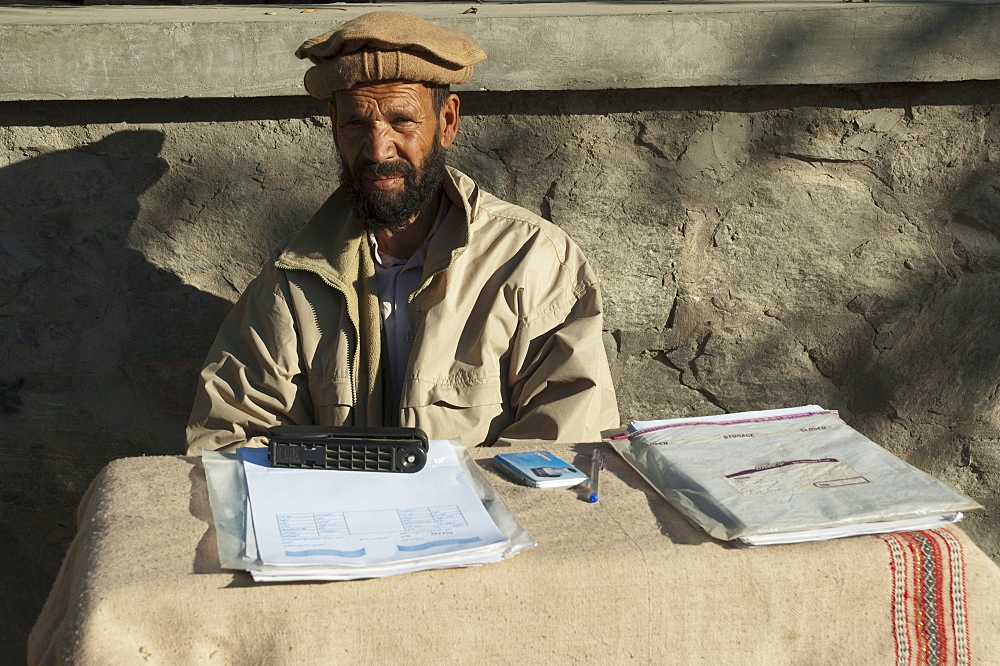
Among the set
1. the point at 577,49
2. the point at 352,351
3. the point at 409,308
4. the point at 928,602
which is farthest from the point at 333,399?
the point at 928,602

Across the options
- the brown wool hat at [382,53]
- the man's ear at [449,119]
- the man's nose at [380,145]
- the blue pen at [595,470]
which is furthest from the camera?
the man's ear at [449,119]

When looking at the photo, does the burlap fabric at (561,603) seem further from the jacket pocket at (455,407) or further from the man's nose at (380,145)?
the man's nose at (380,145)

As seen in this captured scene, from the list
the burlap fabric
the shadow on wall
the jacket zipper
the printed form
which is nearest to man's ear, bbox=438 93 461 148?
the jacket zipper

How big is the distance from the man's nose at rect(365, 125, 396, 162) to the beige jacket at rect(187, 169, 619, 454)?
0.14 metres

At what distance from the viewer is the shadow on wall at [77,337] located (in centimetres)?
214

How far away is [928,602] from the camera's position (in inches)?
42.6

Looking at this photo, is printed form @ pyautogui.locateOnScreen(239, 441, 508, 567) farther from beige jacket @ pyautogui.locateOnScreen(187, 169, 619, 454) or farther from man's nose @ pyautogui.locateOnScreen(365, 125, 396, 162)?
man's nose @ pyautogui.locateOnScreen(365, 125, 396, 162)

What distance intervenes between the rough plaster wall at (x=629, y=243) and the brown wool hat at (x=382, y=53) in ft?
1.08

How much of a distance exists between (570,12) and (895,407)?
120 centimetres

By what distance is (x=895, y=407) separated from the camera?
7.71ft

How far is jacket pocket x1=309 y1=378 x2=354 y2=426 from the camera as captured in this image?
1.84 meters

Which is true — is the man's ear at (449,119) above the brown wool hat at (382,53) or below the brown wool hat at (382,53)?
below

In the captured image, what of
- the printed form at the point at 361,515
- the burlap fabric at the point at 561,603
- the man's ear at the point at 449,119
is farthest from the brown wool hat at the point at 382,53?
the burlap fabric at the point at 561,603

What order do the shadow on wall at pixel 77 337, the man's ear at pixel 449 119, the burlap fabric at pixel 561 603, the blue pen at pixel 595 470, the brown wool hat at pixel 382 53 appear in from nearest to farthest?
the burlap fabric at pixel 561 603 < the blue pen at pixel 595 470 < the brown wool hat at pixel 382 53 < the man's ear at pixel 449 119 < the shadow on wall at pixel 77 337
